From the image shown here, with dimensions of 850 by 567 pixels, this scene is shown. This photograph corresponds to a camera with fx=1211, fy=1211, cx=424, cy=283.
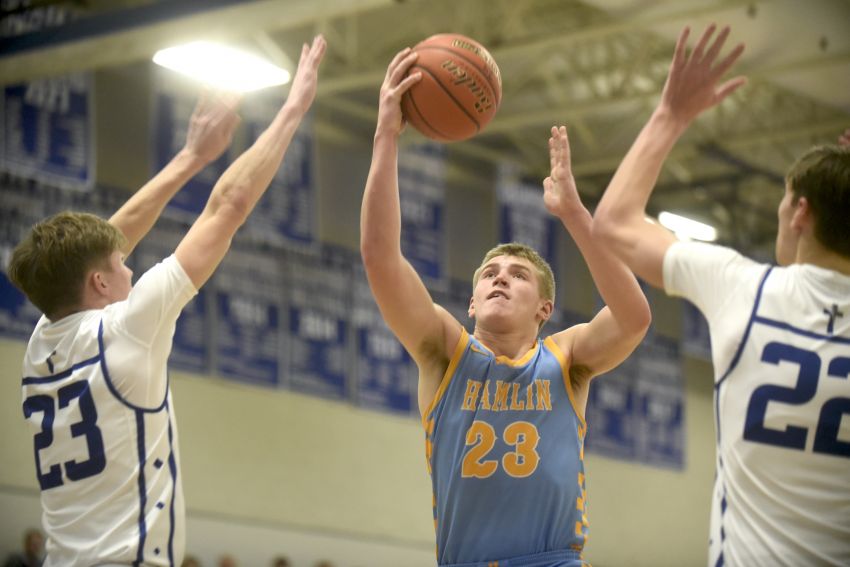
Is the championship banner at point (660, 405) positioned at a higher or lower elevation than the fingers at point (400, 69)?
lower

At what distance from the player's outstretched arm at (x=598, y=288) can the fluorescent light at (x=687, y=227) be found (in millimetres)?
11994

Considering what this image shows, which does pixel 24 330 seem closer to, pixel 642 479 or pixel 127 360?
pixel 127 360

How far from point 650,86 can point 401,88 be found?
11132 mm

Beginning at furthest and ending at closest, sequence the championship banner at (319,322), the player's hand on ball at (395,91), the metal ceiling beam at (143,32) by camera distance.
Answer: the championship banner at (319,322)
the metal ceiling beam at (143,32)
the player's hand on ball at (395,91)

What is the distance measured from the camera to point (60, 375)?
4172 millimetres

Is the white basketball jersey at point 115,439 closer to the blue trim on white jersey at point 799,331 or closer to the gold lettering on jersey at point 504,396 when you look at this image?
the gold lettering on jersey at point 504,396

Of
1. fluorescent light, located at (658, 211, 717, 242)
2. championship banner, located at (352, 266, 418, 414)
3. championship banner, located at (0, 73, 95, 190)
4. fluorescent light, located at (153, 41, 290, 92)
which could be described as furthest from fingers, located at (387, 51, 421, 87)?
fluorescent light, located at (658, 211, 717, 242)

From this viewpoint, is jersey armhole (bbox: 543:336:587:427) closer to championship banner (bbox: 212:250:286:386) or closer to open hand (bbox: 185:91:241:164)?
open hand (bbox: 185:91:241:164)

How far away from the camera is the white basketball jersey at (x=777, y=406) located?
3.11 metres

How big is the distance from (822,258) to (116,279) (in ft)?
7.95

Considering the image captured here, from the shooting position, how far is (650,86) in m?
15.1

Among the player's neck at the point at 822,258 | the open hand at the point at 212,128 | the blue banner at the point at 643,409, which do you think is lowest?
the blue banner at the point at 643,409

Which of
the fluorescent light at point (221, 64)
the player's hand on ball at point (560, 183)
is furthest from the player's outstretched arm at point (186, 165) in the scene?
the fluorescent light at point (221, 64)

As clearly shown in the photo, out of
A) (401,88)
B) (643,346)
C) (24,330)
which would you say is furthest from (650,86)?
(401,88)
